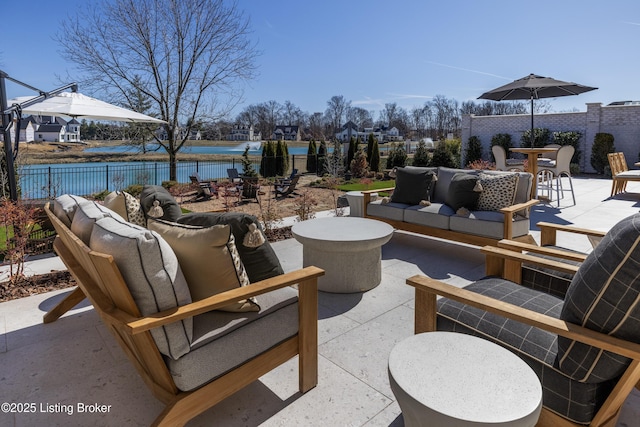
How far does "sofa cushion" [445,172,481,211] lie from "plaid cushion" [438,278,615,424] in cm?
242

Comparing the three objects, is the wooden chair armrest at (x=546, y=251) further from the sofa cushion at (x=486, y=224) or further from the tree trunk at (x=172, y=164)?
the tree trunk at (x=172, y=164)

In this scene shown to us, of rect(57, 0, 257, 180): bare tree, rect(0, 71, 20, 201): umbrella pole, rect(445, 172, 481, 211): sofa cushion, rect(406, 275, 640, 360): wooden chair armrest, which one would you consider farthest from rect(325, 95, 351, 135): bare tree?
rect(406, 275, 640, 360): wooden chair armrest

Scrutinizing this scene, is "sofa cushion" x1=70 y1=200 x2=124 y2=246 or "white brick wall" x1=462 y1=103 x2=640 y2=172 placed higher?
"white brick wall" x1=462 y1=103 x2=640 y2=172

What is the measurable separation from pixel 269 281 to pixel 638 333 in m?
1.53

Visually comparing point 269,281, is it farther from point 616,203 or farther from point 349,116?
point 349,116

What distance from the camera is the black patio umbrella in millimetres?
7223

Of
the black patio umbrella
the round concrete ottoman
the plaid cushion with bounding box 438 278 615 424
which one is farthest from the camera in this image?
the black patio umbrella

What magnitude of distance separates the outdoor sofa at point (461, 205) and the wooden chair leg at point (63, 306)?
12.2 feet

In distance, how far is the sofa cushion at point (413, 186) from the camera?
16.8 ft

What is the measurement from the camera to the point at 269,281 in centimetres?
183

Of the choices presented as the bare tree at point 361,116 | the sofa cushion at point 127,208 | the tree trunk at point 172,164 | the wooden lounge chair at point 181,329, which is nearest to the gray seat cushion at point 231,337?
the wooden lounge chair at point 181,329

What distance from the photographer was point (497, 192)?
177 inches

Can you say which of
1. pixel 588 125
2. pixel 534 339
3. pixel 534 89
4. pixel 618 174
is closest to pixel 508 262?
pixel 534 339

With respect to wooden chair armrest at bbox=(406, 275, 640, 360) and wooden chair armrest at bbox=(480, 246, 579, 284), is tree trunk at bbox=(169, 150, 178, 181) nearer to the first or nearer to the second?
wooden chair armrest at bbox=(480, 246, 579, 284)
